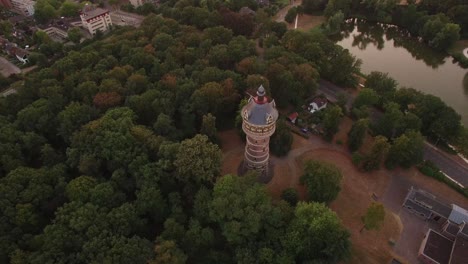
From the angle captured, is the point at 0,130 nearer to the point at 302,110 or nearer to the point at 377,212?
the point at 302,110

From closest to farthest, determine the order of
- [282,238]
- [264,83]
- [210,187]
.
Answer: [282,238] < [210,187] < [264,83]

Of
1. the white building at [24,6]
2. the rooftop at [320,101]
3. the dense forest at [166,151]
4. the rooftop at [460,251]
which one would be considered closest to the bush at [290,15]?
the dense forest at [166,151]

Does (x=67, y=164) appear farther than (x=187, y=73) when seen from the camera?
No

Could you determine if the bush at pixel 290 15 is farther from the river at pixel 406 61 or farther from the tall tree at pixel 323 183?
the tall tree at pixel 323 183

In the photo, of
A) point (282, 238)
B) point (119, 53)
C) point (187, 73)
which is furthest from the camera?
point (119, 53)

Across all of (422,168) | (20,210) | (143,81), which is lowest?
(422,168)

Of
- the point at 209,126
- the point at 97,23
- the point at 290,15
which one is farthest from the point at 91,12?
the point at 209,126

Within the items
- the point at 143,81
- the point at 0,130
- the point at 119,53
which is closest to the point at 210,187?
the point at 143,81
